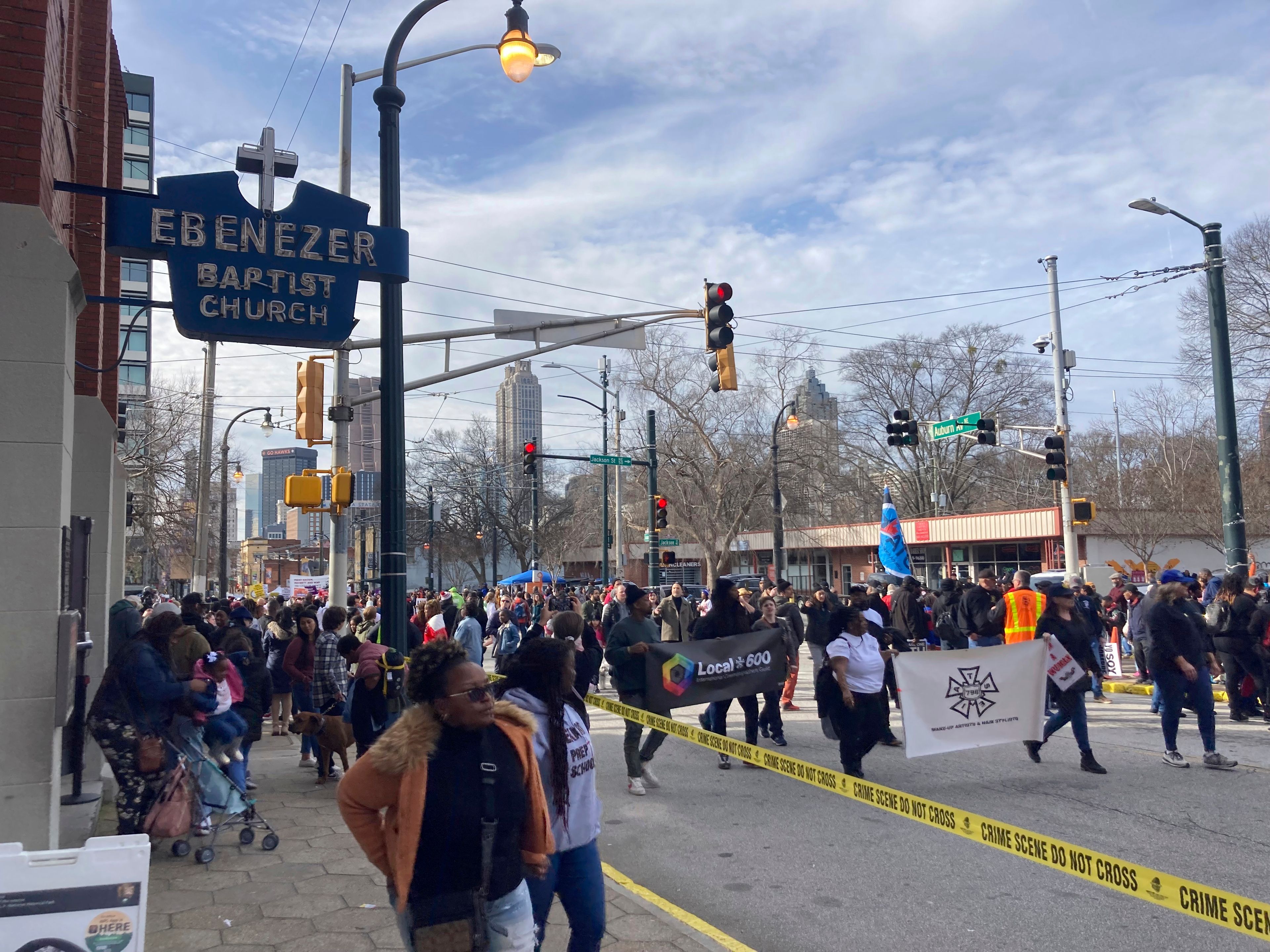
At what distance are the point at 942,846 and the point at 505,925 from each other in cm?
482

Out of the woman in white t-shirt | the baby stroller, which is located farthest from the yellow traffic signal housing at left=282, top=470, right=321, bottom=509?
the woman in white t-shirt

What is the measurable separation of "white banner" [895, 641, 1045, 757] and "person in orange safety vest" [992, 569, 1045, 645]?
3.01m

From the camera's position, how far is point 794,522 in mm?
45875

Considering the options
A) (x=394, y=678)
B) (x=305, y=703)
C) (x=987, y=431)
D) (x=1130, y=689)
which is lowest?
(x=1130, y=689)

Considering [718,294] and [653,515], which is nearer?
[718,294]

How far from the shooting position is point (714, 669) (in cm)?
942

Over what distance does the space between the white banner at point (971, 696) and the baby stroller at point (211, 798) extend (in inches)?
211

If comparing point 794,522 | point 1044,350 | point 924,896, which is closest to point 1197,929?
point 924,896

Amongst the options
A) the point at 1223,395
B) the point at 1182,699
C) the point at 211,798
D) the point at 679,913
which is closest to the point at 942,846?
the point at 679,913

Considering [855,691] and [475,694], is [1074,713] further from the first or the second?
[475,694]

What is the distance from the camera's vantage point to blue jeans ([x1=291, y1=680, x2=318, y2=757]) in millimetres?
10203

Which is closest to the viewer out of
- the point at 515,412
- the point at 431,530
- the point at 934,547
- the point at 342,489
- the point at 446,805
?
the point at 446,805

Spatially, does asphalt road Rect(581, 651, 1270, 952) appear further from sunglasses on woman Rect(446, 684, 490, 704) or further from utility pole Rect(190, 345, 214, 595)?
utility pole Rect(190, 345, 214, 595)

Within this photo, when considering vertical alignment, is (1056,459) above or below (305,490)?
above
